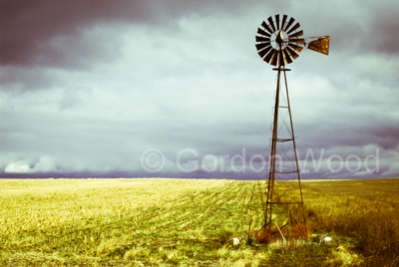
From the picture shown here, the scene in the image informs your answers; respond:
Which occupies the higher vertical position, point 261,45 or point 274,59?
point 261,45

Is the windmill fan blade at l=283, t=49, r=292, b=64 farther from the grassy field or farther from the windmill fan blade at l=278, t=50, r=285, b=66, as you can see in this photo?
the grassy field

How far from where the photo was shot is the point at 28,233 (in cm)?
1931

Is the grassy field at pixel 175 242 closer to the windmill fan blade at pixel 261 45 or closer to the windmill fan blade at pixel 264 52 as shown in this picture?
the windmill fan blade at pixel 264 52

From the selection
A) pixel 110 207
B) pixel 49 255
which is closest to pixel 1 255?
pixel 49 255

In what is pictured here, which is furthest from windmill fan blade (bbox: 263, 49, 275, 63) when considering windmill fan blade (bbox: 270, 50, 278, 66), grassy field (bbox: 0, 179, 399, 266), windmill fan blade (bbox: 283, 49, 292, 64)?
grassy field (bbox: 0, 179, 399, 266)

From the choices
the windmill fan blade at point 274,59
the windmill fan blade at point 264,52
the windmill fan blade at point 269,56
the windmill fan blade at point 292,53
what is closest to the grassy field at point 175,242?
the windmill fan blade at point 274,59

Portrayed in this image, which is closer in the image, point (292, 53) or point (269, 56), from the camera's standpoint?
point (292, 53)

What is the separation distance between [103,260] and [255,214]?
15823 mm

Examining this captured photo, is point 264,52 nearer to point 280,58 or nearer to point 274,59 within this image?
point 274,59

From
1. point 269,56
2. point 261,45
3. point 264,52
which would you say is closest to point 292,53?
point 269,56

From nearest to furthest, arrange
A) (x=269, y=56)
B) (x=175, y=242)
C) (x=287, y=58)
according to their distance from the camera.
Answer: (x=175, y=242)
(x=287, y=58)
(x=269, y=56)

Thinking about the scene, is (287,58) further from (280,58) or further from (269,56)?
(269,56)

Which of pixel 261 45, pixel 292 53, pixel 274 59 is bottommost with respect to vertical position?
pixel 274 59

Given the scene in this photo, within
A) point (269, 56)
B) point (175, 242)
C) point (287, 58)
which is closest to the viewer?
point (175, 242)
